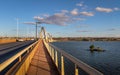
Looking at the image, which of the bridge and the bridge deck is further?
the bridge deck

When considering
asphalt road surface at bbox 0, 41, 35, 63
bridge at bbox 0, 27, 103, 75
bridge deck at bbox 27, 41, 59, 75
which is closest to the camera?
bridge at bbox 0, 27, 103, 75

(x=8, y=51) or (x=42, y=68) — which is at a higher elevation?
(x=42, y=68)

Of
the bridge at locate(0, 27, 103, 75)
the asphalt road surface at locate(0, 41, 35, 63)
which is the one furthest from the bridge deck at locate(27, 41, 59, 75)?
the asphalt road surface at locate(0, 41, 35, 63)

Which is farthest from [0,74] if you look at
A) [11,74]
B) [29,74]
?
[11,74]

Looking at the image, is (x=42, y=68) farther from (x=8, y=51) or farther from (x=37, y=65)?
(x=8, y=51)

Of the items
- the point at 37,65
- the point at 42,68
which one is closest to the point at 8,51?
the point at 37,65

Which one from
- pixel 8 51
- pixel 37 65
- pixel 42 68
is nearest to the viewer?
pixel 42 68

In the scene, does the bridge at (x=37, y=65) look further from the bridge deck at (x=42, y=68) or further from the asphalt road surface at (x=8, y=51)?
the asphalt road surface at (x=8, y=51)

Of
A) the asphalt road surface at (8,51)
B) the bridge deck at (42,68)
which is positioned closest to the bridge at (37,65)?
the bridge deck at (42,68)

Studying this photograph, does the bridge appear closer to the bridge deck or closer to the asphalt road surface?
the bridge deck

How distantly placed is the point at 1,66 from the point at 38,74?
3875 millimetres

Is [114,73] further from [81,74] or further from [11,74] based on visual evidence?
[11,74]

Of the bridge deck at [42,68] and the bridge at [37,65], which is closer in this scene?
the bridge at [37,65]

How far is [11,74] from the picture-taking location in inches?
203
